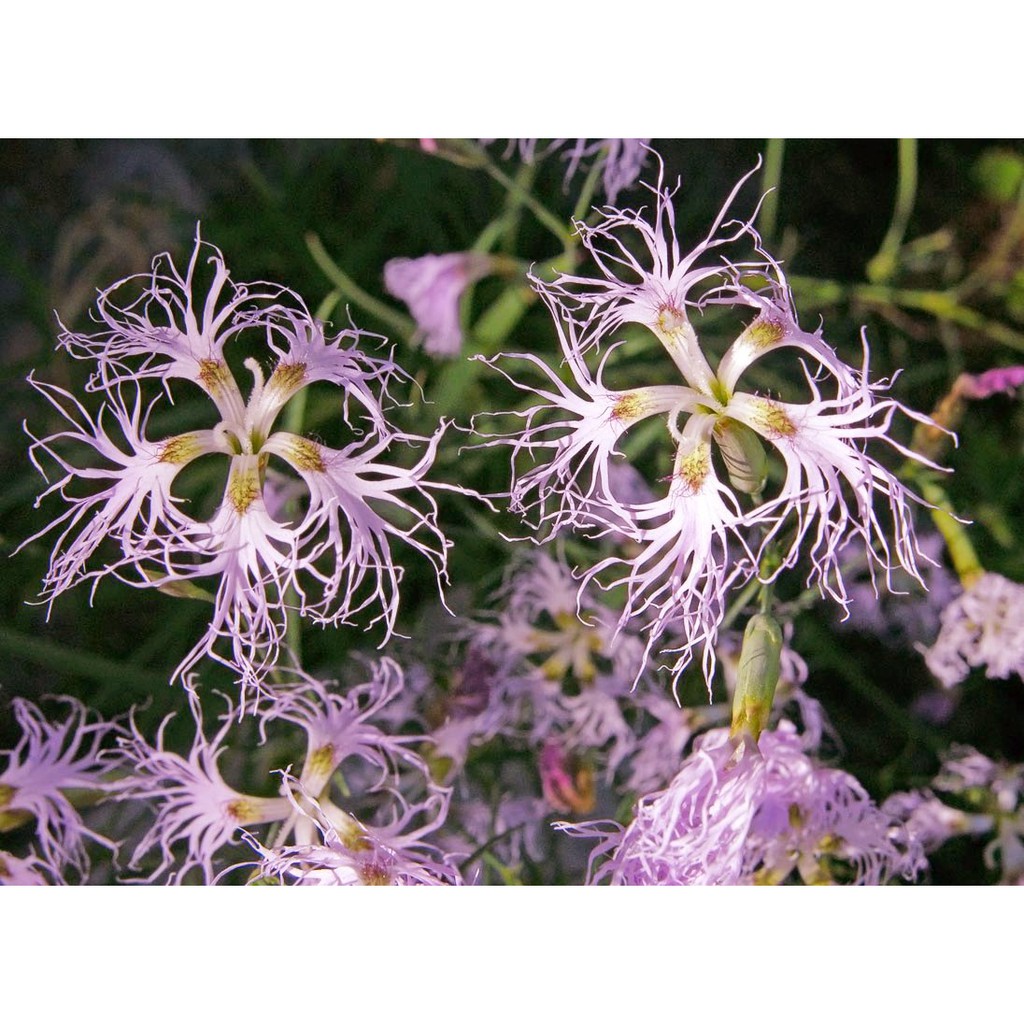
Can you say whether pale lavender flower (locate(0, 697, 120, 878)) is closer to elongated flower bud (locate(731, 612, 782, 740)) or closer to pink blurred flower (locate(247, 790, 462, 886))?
pink blurred flower (locate(247, 790, 462, 886))

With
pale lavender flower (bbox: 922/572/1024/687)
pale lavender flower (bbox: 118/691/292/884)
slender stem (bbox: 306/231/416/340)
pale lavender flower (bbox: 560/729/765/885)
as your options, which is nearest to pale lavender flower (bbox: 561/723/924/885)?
pale lavender flower (bbox: 560/729/765/885)

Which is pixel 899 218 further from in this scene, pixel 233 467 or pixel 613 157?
pixel 233 467

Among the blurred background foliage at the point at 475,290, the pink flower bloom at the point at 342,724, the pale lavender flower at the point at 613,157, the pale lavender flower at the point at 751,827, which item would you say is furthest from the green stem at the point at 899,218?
the pink flower bloom at the point at 342,724

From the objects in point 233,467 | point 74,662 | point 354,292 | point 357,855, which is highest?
point 354,292

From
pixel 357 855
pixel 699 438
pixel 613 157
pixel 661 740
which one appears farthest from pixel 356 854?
pixel 613 157

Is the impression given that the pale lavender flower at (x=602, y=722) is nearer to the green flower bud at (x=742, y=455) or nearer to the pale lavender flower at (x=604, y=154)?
the green flower bud at (x=742, y=455)
